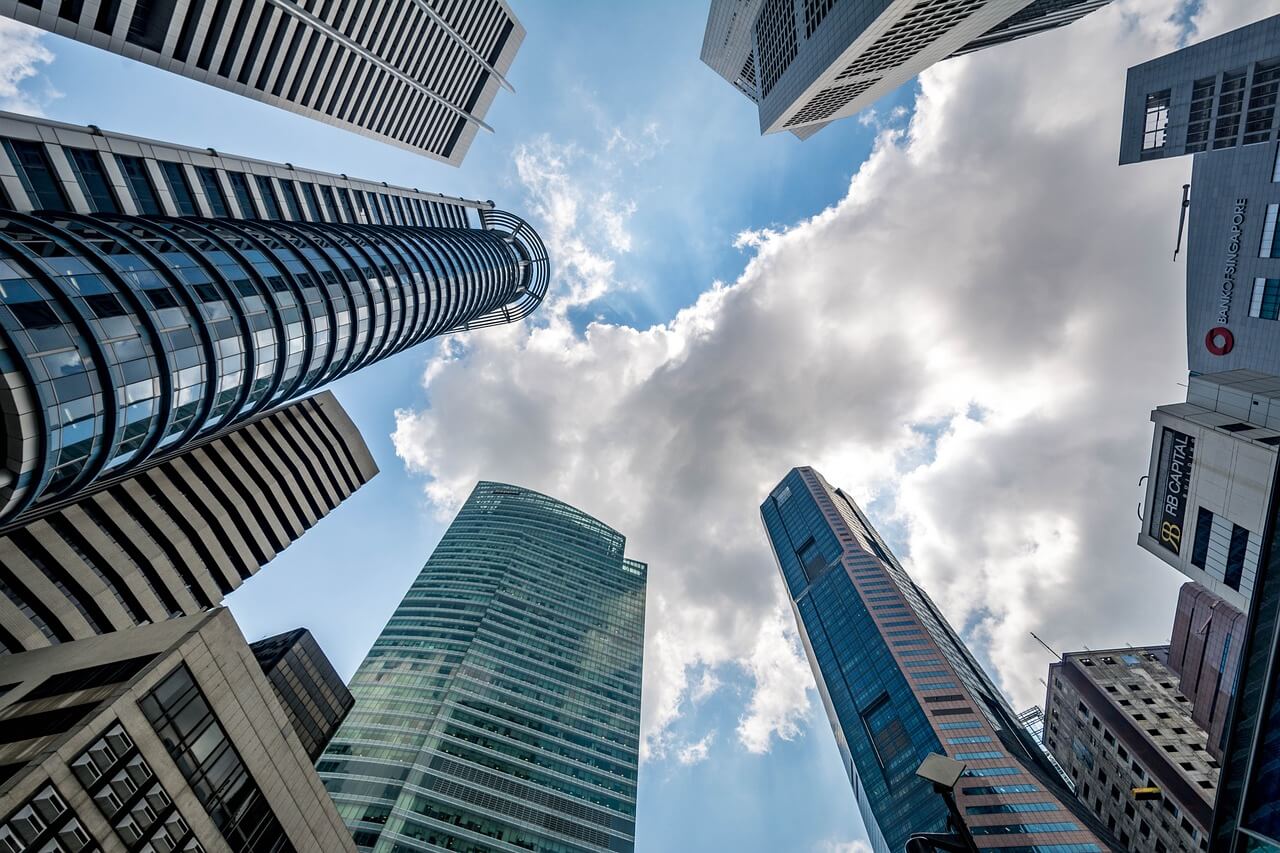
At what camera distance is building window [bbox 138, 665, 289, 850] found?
20.4 metres

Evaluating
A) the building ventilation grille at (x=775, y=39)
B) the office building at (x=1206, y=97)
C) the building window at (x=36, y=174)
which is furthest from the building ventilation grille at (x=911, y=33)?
the building window at (x=36, y=174)

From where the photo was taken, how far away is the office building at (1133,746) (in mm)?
70250

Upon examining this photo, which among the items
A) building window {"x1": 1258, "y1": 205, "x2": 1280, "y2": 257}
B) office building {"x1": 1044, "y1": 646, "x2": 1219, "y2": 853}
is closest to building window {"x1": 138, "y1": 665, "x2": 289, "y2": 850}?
building window {"x1": 1258, "y1": 205, "x2": 1280, "y2": 257}

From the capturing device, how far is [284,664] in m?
51.6

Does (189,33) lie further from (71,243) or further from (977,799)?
(977,799)

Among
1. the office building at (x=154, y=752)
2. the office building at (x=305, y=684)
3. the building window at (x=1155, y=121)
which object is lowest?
the office building at (x=154, y=752)

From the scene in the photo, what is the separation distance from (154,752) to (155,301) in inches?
1034

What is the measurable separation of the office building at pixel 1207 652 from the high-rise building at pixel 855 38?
68.7 m

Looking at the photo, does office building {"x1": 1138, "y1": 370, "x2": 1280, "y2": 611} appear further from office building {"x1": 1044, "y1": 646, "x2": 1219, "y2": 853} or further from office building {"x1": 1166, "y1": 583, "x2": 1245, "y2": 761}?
office building {"x1": 1044, "y1": 646, "x2": 1219, "y2": 853}

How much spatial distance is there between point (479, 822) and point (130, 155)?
267 feet

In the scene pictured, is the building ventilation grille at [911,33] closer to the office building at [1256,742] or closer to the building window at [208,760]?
the office building at [1256,742]

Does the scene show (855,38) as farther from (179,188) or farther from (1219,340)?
(179,188)

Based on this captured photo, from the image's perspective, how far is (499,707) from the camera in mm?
87312

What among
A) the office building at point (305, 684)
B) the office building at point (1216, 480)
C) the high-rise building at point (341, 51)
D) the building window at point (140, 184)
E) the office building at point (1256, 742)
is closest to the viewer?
the office building at point (1256, 742)
